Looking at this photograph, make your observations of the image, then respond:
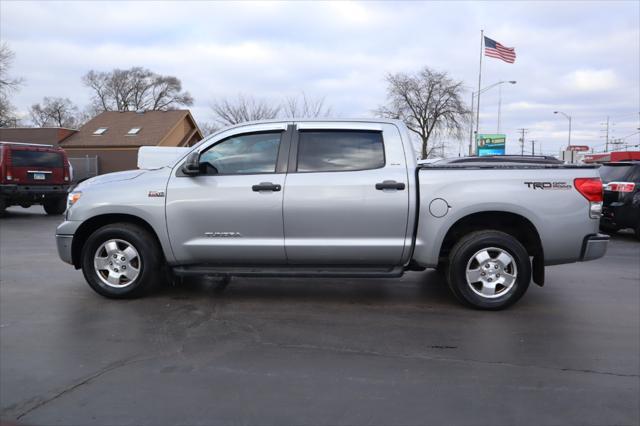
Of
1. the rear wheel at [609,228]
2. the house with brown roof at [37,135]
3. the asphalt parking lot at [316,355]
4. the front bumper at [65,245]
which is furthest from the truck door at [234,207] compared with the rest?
the house with brown roof at [37,135]

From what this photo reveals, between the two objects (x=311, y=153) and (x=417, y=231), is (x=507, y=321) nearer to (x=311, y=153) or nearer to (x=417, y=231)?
(x=417, y=231)

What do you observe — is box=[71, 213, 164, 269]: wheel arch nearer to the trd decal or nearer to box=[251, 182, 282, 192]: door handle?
box=[251, 182, 282, 192]: door handle

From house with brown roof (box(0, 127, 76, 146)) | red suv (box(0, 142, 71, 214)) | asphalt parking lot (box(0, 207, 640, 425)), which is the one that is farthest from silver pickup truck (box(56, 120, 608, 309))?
house with brown roof (box(0, 127, 76, 146))

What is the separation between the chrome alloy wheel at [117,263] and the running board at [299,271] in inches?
19.4

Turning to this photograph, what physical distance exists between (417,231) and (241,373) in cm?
229

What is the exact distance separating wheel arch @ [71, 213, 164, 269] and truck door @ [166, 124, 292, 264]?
37 cm

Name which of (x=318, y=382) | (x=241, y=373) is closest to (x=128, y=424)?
(x=241, y=373)

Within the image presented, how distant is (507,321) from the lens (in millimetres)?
4781

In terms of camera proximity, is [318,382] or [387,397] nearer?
[387,397]

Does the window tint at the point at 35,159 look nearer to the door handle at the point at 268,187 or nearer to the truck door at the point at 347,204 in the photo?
the door handle at the point at 268,187

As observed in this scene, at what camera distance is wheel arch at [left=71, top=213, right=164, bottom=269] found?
5.37m

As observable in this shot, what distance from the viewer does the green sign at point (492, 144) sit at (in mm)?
52594

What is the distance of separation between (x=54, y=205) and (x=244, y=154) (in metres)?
11.9

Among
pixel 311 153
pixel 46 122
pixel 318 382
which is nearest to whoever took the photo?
pixel 318 382
